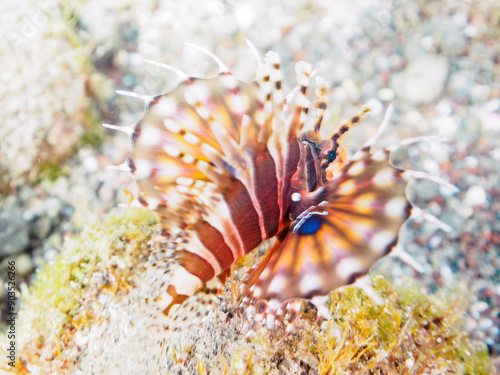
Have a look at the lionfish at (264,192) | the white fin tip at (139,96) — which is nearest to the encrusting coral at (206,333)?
the lionfish at (264,192)

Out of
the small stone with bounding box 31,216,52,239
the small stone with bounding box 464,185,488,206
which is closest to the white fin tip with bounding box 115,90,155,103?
the small stone with bounding box 31,216,52,239

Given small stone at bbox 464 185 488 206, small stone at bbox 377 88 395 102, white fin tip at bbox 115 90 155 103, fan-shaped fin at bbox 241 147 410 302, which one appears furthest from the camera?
small stone at bbox 377 88 395 102

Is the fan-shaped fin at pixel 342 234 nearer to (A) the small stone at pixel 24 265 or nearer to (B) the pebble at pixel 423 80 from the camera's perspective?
(B) the pebble at pixel 423 80

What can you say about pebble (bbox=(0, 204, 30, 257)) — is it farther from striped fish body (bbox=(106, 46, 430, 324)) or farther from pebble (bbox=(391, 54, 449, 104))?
pebble (bbox=(391, 54, 449, 104))

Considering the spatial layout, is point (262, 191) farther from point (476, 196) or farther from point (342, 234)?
point (476, 196)

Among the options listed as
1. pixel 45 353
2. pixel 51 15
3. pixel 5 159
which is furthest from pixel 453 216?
pixel 51 15

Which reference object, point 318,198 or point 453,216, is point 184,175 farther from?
point 453,216
